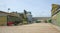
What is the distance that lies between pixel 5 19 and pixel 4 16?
101 centimetres

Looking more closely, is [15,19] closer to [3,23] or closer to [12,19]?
[12,19]

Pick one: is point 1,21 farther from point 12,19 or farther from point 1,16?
point 12,19

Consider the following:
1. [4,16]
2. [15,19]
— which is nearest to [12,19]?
[15,19]

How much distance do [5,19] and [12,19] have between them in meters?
8.97

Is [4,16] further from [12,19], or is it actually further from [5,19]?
[12,19]

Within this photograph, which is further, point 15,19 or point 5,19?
point 15,19

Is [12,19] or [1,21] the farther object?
[12,19]

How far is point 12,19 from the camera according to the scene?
5656cm

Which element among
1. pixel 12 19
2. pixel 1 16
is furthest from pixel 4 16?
pixel 12 19

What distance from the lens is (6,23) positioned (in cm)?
4775

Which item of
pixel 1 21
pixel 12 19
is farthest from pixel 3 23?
pixel 12 19

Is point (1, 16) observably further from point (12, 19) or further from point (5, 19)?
point (12, 19)

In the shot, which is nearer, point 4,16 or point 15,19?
point 4,16

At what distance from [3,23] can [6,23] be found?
32.2 inches
